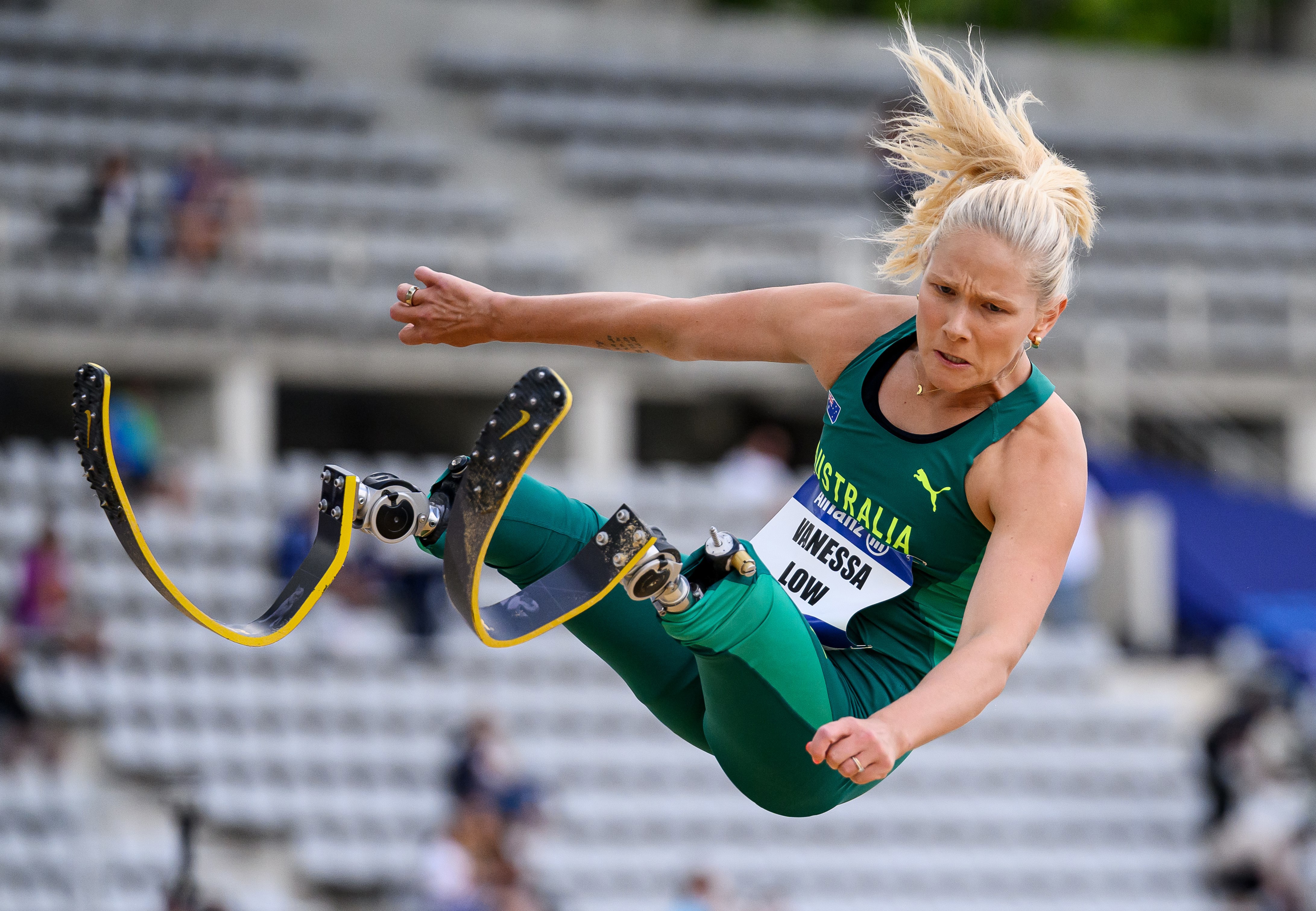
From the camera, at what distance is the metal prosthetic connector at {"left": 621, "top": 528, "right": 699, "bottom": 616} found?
8.73ft

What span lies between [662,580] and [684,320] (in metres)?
0.63

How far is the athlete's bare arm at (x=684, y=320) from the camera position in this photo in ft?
10.2

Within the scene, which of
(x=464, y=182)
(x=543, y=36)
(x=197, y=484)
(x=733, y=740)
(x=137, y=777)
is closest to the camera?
(x=733, y=740)

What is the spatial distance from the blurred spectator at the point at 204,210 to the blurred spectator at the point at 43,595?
249cm

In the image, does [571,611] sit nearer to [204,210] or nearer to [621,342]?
[621,342]

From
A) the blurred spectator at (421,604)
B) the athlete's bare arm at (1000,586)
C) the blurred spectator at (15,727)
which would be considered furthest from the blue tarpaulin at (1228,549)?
the athlete's bare arm at (1000,586)

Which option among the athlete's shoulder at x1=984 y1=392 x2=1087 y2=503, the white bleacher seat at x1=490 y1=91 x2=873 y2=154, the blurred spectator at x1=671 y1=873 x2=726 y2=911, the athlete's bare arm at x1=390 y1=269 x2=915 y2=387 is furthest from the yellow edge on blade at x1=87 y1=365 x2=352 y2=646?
the white bleacher seat at x1=490 y1=91 x2=873 y2=154

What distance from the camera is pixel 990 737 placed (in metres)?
9.52

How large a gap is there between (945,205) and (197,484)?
6869 millimetres

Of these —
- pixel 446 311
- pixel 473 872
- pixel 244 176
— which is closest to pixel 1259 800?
pixel 473 872

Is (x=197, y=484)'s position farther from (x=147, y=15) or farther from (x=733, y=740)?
(x=733, y=740)

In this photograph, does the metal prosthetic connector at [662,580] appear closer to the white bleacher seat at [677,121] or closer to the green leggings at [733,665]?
the green leggings at [733,665]

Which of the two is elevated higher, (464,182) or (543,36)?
(543,36)

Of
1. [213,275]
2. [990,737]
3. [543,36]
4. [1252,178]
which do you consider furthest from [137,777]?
[1252,178]
